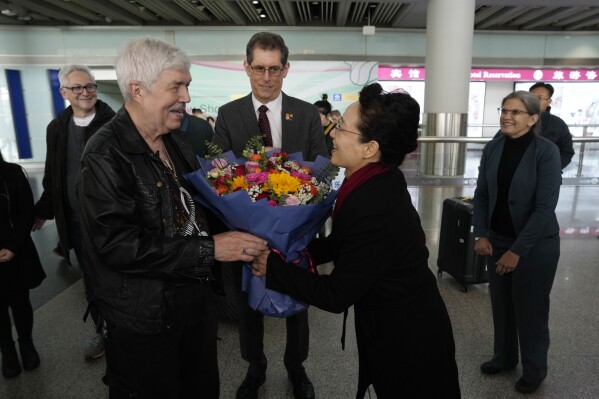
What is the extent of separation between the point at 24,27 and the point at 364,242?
14.2 m

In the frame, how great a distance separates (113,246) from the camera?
133 centimetres

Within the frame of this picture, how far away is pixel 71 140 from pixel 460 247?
10.6 feet

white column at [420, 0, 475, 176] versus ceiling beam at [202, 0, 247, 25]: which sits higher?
ceiling beam at [202, 0, 247, 25]

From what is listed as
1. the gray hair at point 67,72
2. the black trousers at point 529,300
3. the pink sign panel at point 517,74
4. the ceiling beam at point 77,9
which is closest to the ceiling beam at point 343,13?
the pink sign panel at point 517,74

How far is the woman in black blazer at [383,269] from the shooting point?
4.46 feet

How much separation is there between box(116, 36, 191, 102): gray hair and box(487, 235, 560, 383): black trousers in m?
2.06

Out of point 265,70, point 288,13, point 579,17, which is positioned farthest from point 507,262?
point 579,17

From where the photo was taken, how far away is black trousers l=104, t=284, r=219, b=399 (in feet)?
4.97

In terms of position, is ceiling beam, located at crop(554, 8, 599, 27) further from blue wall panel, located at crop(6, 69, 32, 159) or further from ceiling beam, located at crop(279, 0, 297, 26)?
blue wall panel, located at crop(6, 69, 32, 159)

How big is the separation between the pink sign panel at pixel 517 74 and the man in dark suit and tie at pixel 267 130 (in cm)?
1140

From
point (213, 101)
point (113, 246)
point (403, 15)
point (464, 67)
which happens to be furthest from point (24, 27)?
point (113, 246)

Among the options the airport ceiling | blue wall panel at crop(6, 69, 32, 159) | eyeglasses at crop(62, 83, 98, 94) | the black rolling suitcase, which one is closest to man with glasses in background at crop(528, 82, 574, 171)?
the black rolling suitcase

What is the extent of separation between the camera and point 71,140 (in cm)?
274

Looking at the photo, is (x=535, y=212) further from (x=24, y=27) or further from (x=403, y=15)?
(x=24, y=27)
